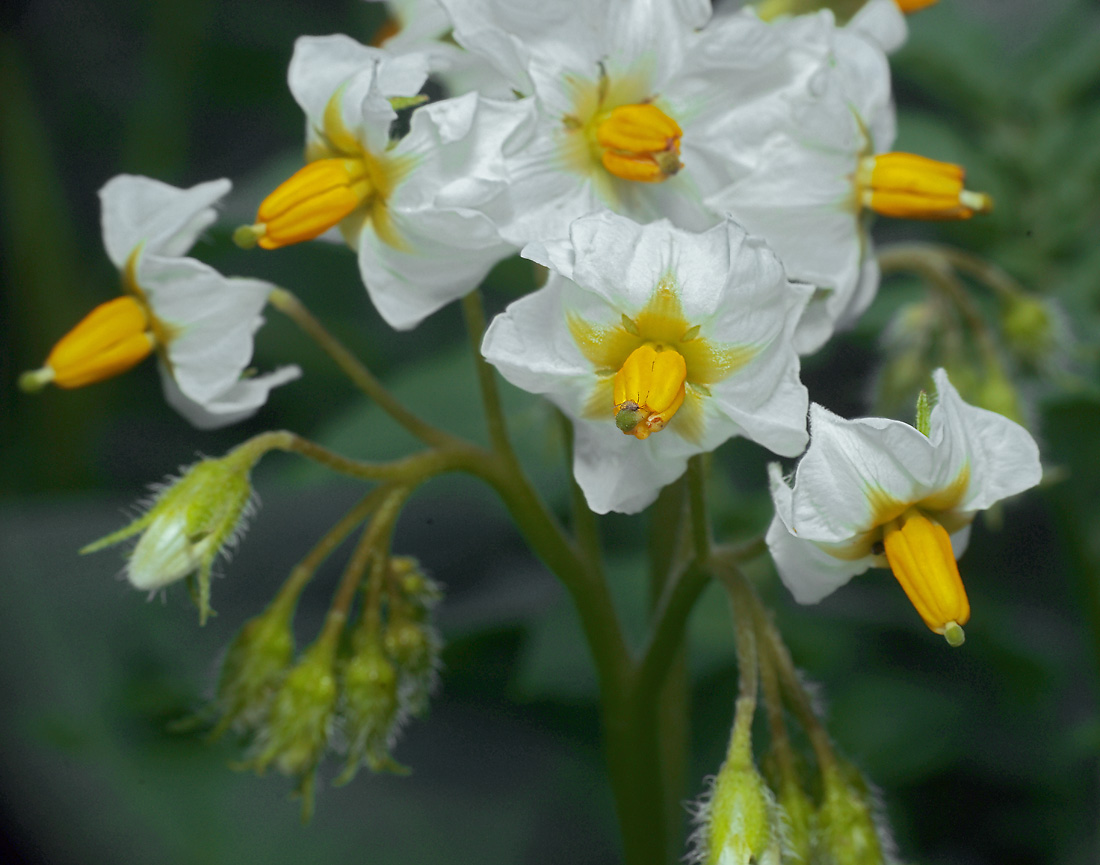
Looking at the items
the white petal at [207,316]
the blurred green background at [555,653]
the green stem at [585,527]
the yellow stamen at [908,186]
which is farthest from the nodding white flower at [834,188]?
the blurred green background at [555,653]

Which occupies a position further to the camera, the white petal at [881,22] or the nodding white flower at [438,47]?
the white petal at [881,22]

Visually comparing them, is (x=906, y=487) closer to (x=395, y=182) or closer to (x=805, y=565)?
(x=805, y=565)

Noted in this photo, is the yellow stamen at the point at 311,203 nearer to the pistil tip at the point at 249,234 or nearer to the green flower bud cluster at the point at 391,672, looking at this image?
the pistil tip at the point at 249,234

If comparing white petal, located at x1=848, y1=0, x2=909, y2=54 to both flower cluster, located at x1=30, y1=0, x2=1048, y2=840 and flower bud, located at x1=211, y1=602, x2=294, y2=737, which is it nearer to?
flower cluster, located at x1=30, y1=0, x2=1048, y2=840

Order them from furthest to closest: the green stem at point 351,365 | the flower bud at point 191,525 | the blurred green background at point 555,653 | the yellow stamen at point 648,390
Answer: the blurred green background at point 555,653, the green stem at point 351,365, the flower bud at point 191,525, the yellow stamen at point 648,390

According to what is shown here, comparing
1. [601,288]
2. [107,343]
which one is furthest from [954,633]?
[107,343]

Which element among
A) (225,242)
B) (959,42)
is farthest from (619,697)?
(959,42)

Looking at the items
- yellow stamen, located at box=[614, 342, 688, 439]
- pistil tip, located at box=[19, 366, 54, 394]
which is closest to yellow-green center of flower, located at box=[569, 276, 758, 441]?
yellow stamen, located at box=[614, 342, 688, 439]
